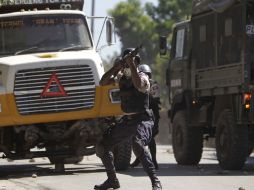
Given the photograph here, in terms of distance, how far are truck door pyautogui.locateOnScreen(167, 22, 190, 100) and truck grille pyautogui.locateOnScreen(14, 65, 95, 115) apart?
13.1 feet

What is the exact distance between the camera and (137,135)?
33.1 ft

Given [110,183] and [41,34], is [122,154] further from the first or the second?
[110,183]

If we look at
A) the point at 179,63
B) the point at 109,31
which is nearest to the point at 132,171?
the point at 109,31

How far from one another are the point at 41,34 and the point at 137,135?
503 centimetres

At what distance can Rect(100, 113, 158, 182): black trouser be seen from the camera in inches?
391

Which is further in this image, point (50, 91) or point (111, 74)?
point (50, 91)

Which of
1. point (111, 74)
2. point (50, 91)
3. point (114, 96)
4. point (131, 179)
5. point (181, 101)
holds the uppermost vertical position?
point (111, 74)

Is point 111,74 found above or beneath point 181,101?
Result: above

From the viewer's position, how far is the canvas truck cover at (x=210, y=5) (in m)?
14.6

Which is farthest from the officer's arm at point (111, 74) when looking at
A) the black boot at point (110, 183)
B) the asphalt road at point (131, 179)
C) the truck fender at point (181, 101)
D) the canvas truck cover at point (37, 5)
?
the truck fender at point (181, 101)

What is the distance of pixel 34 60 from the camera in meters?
13.6

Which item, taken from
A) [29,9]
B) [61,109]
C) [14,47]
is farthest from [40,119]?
[29,9]

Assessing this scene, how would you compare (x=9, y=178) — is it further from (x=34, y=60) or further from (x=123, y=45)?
(x=123, y=45)

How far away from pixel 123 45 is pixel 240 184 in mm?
50670
